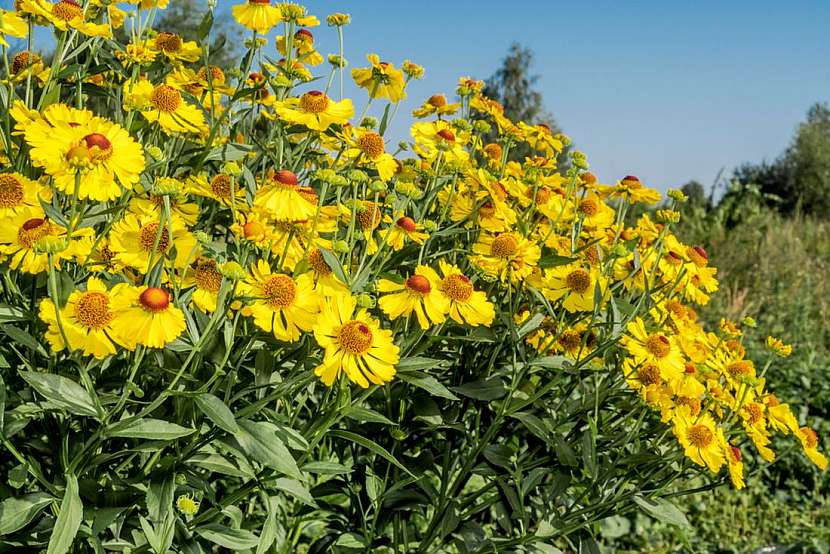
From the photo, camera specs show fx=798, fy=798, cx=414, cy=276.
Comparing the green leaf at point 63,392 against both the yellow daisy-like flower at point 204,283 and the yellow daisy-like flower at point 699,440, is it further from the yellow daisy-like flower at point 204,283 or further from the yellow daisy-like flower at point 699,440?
the yellow daisy-like flower at point 699,440

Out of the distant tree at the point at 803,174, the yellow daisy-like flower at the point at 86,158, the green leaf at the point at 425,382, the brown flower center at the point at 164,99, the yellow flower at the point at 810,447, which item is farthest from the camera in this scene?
the distant tree at the point at 803,174

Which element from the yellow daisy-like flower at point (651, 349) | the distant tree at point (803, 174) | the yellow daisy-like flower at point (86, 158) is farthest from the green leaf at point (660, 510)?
the distant tree at point (803, 174)

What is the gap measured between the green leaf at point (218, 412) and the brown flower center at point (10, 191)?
52 cm

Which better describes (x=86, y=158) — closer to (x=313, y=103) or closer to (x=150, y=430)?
(x=150, y=430)

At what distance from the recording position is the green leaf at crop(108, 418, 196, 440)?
120 centimetres

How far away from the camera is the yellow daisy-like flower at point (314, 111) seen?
5.29 feet

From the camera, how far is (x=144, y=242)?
1.39 metres

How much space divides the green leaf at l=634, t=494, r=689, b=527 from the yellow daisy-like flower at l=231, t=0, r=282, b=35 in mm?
1303

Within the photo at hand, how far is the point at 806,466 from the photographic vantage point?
4.12 meters

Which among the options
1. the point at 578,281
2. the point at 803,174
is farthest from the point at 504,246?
the point at 803,174

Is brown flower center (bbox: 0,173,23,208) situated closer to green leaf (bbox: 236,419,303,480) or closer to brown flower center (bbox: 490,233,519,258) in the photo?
green leaf (bbox: 236,419,303,480)

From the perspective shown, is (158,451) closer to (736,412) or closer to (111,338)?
(111,338)

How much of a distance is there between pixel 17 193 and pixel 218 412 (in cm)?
57

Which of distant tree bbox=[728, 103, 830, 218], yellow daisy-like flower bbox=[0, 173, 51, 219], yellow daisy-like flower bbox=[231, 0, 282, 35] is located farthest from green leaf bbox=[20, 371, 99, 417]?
distant tree bbox=[728, 103, 830, 218]
